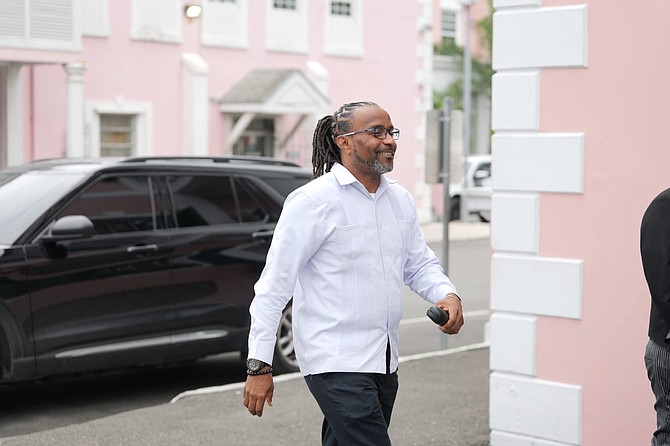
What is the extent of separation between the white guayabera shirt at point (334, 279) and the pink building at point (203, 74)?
1816 cm

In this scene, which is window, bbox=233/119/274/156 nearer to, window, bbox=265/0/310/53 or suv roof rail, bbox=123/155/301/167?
window, bbox=265/0/310/53

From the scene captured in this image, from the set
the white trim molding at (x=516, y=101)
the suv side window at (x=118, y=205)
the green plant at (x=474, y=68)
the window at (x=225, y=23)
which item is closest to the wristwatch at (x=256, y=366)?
the white trim molding at (x=516, y=101)

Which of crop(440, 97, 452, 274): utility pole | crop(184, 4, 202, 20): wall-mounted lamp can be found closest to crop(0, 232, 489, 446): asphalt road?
crop(440, 97, 452, 274): utility pole

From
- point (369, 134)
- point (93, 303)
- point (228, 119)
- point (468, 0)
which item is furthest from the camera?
point (468, 0)

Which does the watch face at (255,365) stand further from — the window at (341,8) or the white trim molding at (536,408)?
the window at (341,8)

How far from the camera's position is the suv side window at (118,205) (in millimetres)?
8867

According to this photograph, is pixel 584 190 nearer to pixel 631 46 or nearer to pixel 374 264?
pixel 631 46

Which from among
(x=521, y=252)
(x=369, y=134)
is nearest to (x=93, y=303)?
(x=521, y=252)

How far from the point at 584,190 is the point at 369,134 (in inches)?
86.9

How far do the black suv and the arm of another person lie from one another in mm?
3984

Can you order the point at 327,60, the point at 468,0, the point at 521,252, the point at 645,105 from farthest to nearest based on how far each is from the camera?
the point at 468,0
the point at 327,60
the point at 521,252
the point at 645,105

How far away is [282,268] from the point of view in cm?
466

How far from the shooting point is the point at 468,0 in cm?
3656

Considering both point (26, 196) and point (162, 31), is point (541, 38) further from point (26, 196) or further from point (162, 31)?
point (162, 31)
